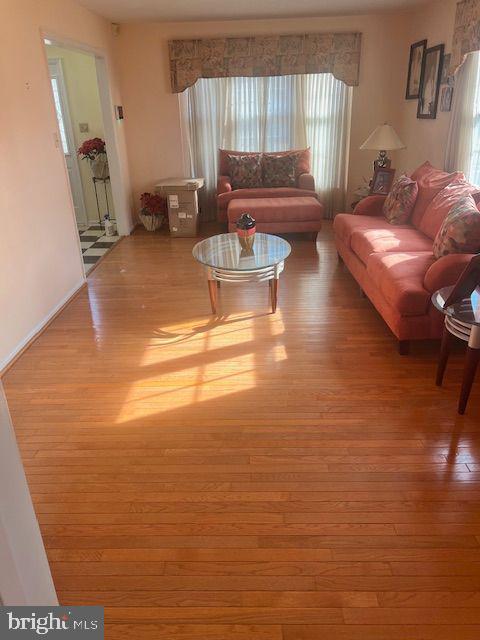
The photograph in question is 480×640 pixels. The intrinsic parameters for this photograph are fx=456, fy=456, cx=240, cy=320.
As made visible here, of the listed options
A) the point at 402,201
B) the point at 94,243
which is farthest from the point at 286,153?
the point at 94,243

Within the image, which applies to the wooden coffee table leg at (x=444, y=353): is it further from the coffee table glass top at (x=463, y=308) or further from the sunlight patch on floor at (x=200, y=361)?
the sunlight patch on floor at (x=200, y=361)

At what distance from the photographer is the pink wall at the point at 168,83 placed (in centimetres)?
545

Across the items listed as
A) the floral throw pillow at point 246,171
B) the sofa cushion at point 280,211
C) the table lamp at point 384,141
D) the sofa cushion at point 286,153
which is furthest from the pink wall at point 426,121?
the floral throw pillow at point 246,171

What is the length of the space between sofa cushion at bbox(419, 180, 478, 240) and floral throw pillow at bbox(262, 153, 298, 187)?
2435 millimetres

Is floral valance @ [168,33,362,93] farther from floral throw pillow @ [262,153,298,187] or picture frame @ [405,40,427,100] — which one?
floral throw pillow @ [262,153,298,187]

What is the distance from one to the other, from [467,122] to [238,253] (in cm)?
235

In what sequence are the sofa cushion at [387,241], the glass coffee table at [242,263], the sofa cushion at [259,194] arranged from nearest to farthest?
the glass coffee table at [242,263] < the sofa cushion at [387,241] < the sofa cushion at [259,194]

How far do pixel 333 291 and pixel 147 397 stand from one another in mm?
2018

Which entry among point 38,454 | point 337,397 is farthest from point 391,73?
point 38,454

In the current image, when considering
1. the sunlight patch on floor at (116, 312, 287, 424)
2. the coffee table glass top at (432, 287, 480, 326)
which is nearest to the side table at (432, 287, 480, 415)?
the coffee table glass top at (432, 287, 480, 326)

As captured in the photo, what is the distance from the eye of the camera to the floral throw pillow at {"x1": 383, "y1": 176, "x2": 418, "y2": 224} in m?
3.93

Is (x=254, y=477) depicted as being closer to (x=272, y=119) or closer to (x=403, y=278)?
(x=403, y=278)

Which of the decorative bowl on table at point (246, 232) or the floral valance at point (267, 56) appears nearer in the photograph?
the decorative bowl on table at point (246, 232)

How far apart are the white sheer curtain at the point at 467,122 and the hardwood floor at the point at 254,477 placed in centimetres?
179
